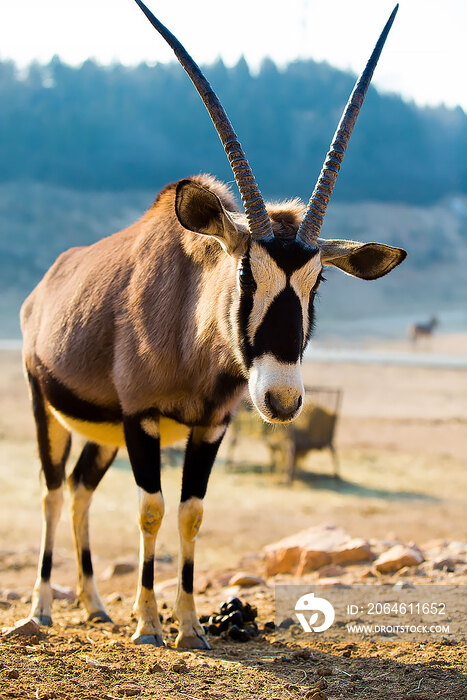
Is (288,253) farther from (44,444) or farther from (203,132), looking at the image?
(203,132)

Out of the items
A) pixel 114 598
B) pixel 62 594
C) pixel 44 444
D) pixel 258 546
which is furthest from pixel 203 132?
pixel 44 444

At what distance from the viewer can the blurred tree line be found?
63.4 meters

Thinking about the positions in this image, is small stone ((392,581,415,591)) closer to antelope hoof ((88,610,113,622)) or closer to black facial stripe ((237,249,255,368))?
antelope hoof ((88,610,113,622))

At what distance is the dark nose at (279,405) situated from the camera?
14.3 feet

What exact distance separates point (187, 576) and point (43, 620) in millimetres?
1289

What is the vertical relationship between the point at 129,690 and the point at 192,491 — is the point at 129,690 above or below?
below

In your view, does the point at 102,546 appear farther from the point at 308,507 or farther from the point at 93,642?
the point at 93,642

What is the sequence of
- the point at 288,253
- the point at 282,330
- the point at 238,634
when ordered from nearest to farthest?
1. the point at 282,330
2. the point at 288,253
3. the point at 238,634

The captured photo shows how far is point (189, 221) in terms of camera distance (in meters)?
4.91

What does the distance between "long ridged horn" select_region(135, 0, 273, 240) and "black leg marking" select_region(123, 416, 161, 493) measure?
57.7 inches

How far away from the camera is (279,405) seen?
4.35 meters

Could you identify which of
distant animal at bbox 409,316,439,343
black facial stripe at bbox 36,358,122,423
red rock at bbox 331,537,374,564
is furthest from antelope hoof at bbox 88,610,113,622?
distant animal at bbox 409,316,439,343

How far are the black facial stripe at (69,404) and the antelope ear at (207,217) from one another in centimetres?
150

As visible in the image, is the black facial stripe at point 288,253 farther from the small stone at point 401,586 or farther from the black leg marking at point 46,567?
the black leg marking at point 46,567
